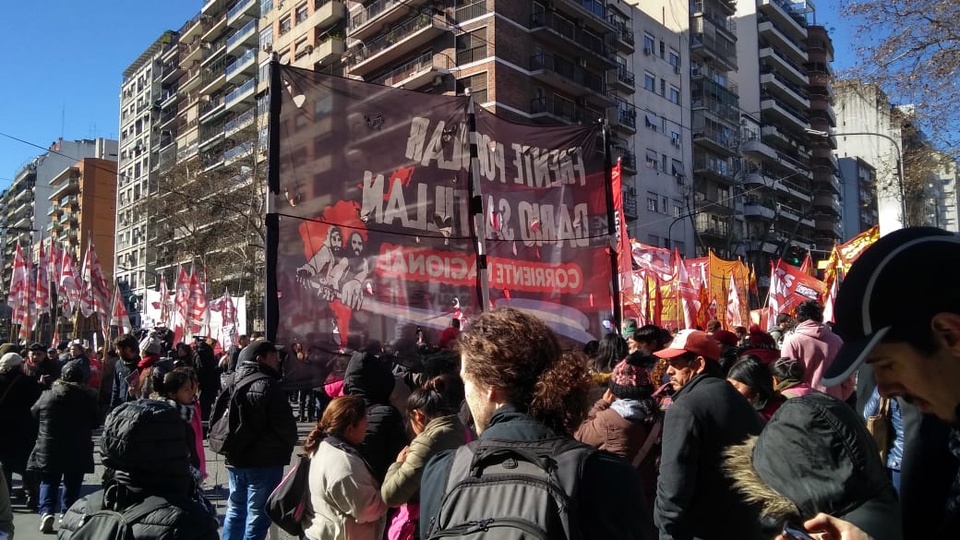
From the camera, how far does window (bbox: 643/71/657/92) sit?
174 ft

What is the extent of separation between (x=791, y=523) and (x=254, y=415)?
461 cm

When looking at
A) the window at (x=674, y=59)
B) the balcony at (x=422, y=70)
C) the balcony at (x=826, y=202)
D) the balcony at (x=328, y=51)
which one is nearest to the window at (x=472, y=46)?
the balcony at (x=422, y=70)

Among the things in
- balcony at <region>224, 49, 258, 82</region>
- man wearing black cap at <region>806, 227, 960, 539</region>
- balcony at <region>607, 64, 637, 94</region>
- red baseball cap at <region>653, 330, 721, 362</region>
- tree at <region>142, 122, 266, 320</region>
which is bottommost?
red baseball cap at <region>653, 330, 721, 362</region>

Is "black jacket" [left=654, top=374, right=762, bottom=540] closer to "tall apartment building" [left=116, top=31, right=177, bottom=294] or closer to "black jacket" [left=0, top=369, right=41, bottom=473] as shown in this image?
"black jacket" [left=0, top=369, right=41, bottom=473]

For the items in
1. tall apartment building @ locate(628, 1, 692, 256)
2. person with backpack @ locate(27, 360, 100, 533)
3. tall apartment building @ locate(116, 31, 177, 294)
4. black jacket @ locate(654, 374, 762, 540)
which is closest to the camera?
black jacket @ locate(654, 374, 762, 540)

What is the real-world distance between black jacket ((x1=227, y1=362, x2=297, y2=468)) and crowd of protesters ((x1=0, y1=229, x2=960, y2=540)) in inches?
0.4

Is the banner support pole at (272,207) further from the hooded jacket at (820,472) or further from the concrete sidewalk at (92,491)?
the hooded jacket at (820,472)

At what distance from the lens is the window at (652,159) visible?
5209 centimetres

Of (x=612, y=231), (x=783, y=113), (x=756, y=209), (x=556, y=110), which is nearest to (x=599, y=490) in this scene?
(x=612, y=231)

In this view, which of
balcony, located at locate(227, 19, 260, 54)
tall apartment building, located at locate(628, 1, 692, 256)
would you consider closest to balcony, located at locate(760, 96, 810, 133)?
tall apartment building, located at locate(628, 1, 692, 256)

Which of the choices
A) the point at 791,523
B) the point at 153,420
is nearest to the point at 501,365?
the point at 791,523

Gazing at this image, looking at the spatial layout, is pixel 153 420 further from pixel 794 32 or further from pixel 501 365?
pixel 794 32

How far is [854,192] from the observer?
8900cm

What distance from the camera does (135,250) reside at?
254 ft
